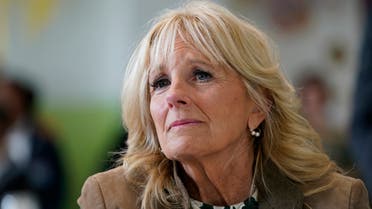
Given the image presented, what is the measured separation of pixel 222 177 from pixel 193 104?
0.98ft

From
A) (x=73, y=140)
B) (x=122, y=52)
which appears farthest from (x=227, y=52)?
(x=73, y=140)

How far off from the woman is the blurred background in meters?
3.40

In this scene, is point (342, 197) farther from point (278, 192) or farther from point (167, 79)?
point (167, 79)

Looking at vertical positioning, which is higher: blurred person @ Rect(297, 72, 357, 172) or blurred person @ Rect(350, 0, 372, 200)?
blurred person @ Rect(350, 0, 372, 200)

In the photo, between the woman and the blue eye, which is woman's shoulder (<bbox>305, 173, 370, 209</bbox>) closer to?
the woman

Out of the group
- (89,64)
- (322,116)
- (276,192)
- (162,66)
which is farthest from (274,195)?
(89,64)

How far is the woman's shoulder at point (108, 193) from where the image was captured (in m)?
2.84

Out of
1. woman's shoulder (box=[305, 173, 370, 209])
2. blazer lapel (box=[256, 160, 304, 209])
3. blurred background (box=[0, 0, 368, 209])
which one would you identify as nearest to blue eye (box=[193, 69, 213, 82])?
blazer lapel (box=[256, 160, 304, 209])

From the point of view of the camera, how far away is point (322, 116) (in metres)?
6.45

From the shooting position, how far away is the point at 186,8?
2928mm

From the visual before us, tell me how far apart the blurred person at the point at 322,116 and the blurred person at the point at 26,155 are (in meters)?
1.81

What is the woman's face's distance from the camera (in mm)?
2735

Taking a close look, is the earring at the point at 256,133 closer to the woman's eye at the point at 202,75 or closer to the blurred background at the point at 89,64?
the woman's eye at the point at 202,75

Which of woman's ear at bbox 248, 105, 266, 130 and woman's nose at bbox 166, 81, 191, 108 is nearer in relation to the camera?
woman's nose at bbox 166, 81, 191, 108
